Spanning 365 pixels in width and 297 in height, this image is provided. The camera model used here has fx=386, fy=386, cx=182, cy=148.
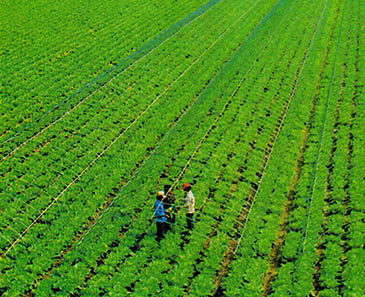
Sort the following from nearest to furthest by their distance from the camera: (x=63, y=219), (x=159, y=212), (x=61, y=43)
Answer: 1. (x=159, y=212)
2. (x=63, y=219)
3. (x=61, y=43)

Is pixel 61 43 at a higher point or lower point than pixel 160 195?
lower

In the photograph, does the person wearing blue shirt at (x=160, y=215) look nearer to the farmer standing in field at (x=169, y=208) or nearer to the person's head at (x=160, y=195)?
the person's head at (x=160, y=195)

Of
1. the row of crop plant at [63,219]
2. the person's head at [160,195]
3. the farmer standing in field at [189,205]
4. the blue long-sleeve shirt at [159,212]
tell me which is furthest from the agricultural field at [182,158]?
the person's head at [160,195]

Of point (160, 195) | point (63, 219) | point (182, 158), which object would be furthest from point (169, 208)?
point (182, 158)

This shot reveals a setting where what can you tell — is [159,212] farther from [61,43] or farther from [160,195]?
[61,43]

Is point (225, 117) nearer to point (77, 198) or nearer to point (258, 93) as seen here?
point (258, 93)

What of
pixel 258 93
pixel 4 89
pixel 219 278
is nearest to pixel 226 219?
pixel 219 278
